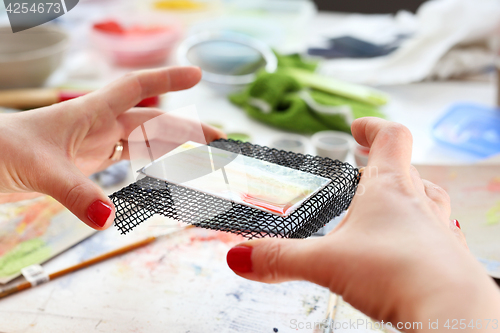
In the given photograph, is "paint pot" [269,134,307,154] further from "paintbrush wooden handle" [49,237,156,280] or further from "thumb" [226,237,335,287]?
"thumb" [226,237,335,287]

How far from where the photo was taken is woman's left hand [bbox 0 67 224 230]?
475 mm

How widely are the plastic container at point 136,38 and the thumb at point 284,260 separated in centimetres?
112

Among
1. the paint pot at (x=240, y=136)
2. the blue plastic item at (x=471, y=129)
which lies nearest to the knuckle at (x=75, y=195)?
the paint pot at (x=240, y=136)

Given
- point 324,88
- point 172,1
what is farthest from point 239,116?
point 172,1

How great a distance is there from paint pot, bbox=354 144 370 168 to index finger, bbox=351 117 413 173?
37 cm

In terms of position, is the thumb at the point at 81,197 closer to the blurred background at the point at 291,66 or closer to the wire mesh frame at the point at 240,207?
the wire mesh frame at the point at 240,207

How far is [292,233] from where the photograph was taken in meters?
0.47

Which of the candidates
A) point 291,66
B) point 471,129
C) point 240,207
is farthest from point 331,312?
point 291,66

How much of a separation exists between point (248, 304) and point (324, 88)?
0.73m

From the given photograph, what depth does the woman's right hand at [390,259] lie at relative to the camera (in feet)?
1.03

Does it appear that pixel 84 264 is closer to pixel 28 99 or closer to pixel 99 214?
pixel 99 214

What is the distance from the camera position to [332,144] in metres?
0.95

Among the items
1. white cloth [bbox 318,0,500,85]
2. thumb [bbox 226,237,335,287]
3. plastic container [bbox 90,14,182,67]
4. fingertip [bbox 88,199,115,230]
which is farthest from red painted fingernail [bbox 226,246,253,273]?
plastic container [bbox 90,14,182,67]

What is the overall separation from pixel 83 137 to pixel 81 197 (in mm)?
165
